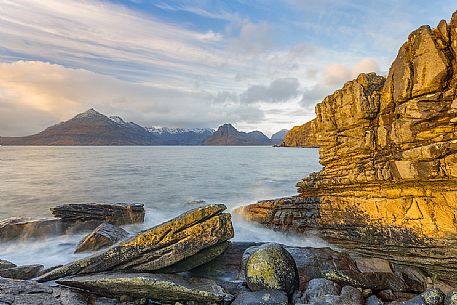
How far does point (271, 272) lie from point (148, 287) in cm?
412

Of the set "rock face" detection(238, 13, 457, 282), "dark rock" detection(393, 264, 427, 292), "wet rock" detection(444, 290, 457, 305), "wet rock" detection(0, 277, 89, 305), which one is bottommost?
"dark rock" detection(393, 264, 427, 292)

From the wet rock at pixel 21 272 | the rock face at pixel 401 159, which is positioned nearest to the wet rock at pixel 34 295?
the wet rock at pixel 21 272

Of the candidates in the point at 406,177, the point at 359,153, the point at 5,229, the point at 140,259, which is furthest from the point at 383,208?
the point at 5,229

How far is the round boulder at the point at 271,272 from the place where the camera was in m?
10.2

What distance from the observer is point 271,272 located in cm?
1037

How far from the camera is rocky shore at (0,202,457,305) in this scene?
9625 millimetres

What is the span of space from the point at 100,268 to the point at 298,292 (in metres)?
7.08

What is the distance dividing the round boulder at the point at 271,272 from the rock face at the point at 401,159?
17.4ft

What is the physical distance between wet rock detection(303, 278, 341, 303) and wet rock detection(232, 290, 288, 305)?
2.57 feet

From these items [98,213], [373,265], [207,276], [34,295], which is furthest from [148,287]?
[98,213]

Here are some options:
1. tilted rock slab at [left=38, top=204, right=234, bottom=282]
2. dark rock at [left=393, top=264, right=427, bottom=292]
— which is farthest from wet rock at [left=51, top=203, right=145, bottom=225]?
dark rock at [left=393, top=264, right=427, bottom=292]

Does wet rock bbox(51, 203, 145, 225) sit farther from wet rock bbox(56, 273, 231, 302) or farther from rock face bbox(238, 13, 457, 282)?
rock face bbox(238, 13, 457, 282)

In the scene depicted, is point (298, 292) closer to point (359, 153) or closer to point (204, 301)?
point (204, 301)

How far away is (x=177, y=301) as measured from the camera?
9.97m
